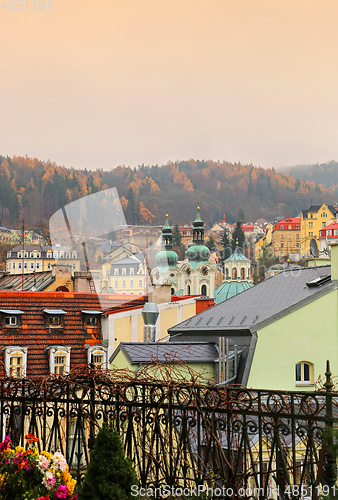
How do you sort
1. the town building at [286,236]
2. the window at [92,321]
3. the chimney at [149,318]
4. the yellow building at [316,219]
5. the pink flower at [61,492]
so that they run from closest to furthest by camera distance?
the pink flower at [61,492], the chimney at [149,318], the window at [92,321], the town building at [286,236], the yellow building at [316,219]

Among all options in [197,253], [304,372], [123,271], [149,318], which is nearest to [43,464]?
[304,372]

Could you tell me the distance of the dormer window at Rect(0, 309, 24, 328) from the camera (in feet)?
50.9

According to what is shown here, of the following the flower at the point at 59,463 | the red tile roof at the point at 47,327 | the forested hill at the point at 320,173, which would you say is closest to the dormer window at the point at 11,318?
the red tile roof at the point at 47,327

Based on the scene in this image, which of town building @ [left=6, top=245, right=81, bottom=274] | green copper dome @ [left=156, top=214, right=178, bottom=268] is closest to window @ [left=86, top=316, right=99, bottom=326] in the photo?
green copper dome @ [left=156, top=214, right=178, bottom=268]

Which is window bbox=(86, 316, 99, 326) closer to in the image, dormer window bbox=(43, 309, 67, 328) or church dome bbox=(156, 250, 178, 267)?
dormer window bbox=(43, 309, 67, 328)

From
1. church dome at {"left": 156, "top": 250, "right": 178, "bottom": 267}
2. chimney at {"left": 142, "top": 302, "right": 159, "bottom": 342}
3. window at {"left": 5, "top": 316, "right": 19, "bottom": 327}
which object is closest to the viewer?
chimney at {"left": 142, "top": 302, "right": 159, "bottom": 342}

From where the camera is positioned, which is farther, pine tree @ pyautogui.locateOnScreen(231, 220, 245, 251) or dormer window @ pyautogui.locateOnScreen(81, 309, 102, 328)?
pine tree @ pyautogui.locateOnScreen(231, 220, 245, 251)

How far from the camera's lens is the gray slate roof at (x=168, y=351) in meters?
9.98

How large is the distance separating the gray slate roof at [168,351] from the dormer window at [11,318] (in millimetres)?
6018

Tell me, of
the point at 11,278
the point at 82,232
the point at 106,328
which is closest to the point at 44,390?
the point at 82,232

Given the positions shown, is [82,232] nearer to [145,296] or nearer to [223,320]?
[223,320]

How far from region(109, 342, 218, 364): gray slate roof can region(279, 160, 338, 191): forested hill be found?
134ft

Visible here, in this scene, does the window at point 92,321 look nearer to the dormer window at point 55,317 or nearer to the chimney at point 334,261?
the dormer window at point 55,317

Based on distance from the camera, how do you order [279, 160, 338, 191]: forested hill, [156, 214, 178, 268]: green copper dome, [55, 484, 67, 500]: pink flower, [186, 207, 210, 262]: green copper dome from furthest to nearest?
[186, 207, 210, 262]: green copper dome, [279, 160, 338, 191]: forested hill, [156, 214, 178, 268]: green copper dome, [55, 484, 67, 500]: pink flower
